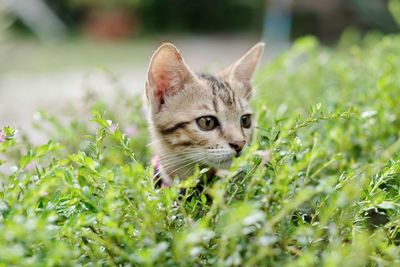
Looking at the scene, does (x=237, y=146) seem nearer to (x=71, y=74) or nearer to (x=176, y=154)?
(x=176, y=154)

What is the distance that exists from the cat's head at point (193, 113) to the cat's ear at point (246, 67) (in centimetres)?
13

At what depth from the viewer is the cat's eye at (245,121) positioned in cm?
237

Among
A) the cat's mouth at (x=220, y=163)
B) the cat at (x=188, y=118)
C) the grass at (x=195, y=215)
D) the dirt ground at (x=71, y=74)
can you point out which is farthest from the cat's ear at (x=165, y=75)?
the dirt ground at (x=71, y=74)

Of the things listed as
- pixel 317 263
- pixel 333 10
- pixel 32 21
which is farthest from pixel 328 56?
pixel 32 21

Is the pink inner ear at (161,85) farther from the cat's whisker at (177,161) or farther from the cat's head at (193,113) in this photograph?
the cat's whisker at (177,161)

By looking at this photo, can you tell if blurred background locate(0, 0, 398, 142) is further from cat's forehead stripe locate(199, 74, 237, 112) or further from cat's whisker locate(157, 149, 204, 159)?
cat's whisker locate(157, 149, 204, 159)

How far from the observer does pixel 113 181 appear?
1.40 metres

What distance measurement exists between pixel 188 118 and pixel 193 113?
0.03m

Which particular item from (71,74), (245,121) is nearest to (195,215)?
(245,121)

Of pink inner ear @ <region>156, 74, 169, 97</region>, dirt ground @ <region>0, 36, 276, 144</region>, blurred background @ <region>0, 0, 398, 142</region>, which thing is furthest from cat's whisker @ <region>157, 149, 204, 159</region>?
blurred background @ <region>0, 0, 398, 142</region>

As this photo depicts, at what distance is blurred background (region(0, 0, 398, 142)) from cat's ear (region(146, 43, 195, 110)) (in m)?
5.53

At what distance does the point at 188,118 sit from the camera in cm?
228

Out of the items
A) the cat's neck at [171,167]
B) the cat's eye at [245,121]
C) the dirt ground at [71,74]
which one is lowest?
the dirt ground at [71,74]

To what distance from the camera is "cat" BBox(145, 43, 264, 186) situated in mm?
2195
